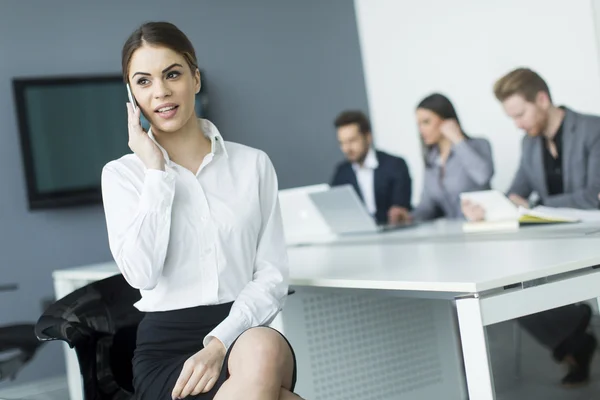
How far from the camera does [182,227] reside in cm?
195

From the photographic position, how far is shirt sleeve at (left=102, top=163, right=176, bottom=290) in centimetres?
186

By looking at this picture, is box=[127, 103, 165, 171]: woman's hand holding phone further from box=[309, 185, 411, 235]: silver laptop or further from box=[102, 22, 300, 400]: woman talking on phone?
box=[309, 185, 411, 235]: silver laptop

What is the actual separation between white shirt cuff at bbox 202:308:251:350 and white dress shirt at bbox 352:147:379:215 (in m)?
3.63

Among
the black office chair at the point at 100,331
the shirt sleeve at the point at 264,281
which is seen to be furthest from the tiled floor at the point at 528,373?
the shirt sleeve at the point at 264,281

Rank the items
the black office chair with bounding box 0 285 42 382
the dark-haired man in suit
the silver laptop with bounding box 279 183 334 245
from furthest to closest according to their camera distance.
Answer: the dark-haired man in suit → the silver laptop with bounding box 279 183 334 245 → the black office chair with bounding box 0 285 42 382

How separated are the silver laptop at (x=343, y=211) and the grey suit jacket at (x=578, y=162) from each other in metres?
1.52

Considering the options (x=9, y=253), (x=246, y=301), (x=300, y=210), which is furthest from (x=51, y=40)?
(x=246, y=301)

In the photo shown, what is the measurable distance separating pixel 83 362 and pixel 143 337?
0.98 feet

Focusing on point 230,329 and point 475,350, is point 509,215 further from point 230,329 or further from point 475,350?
point 230,329

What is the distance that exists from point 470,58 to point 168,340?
4325 mm

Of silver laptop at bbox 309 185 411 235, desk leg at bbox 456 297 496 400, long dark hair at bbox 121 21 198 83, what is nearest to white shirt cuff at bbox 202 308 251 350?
desk leg at bbox 456 297 496 400

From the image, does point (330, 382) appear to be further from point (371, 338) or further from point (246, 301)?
point (246, 301)

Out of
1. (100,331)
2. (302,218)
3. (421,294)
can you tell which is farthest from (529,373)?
(302,218)

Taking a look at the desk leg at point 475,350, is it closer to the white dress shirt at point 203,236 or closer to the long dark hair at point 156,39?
the white dress shirt at point 203,236
